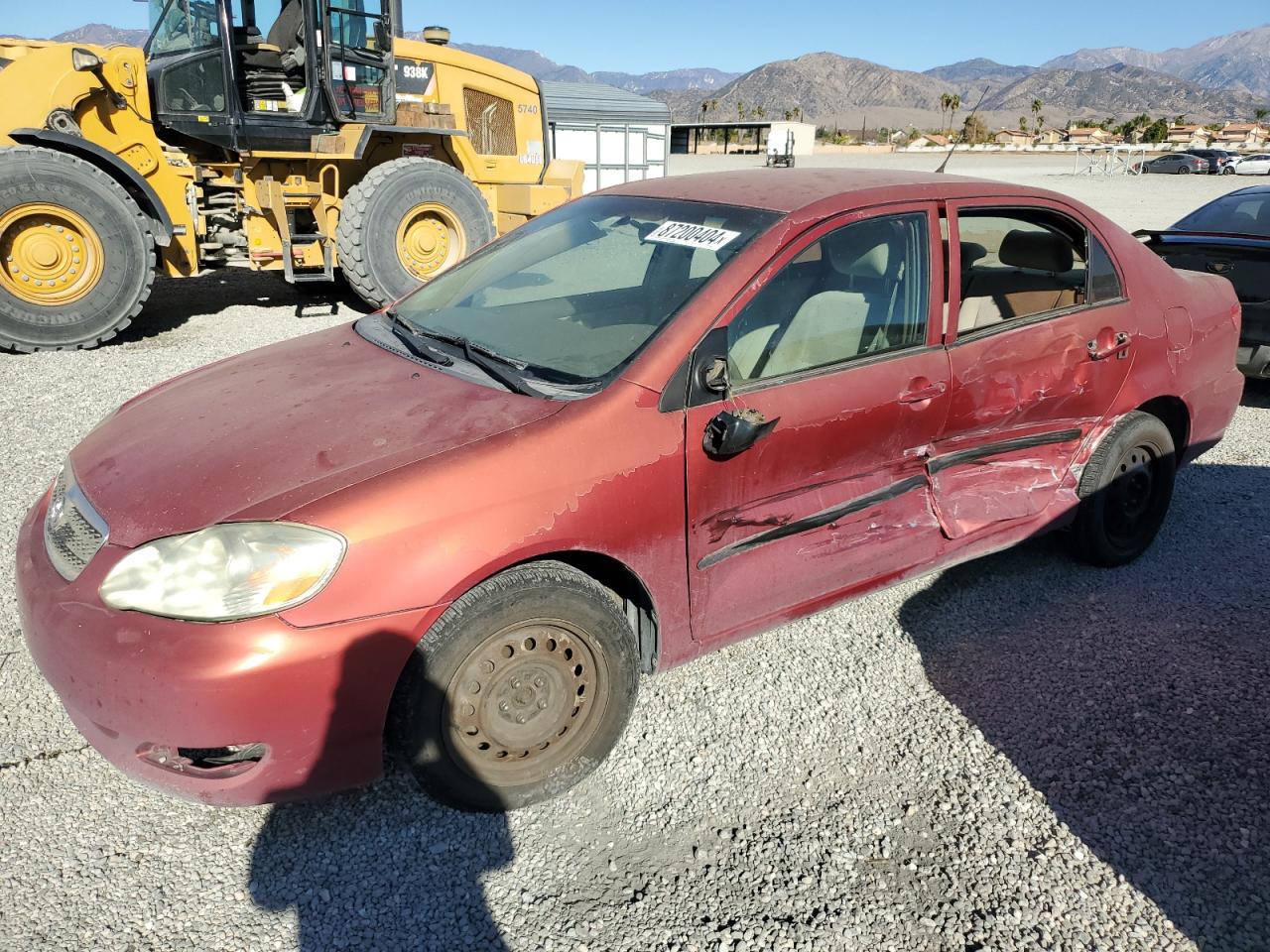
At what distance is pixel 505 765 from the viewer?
2.48 m

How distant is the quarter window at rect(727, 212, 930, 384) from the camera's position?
2.80 meters

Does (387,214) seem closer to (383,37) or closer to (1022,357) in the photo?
(383,37)

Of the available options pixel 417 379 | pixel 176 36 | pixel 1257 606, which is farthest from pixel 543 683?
pixel 176 36

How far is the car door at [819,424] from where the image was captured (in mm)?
2658

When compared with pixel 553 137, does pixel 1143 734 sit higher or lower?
lower

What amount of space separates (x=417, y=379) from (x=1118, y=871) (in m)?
2.38

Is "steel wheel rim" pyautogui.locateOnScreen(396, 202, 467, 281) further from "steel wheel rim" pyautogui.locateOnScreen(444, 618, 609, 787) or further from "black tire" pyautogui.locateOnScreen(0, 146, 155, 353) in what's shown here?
"steel wheel rim" pyautogui.locateOnScreen(444, 618, 609, 787)

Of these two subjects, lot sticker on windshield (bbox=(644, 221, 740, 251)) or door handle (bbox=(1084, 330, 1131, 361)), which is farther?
door handle (bbox=(1084, 330, 1131, 361))

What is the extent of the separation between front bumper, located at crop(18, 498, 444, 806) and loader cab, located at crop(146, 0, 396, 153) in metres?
6.67

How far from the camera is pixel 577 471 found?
2398 mm

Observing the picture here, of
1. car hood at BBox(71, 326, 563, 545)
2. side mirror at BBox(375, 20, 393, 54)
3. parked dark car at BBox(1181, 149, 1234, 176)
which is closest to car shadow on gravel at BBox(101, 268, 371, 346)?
side mirror at BBox(375, 20, 393, 54)

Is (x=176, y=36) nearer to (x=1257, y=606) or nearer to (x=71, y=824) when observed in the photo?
(x=71, y=824)

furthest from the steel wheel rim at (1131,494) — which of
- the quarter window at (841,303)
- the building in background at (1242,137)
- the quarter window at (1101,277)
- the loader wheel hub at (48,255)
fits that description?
the building in background at (1242,137)

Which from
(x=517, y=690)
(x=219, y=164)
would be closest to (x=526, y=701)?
(x=517, y=690)
